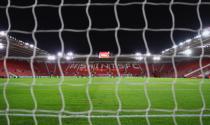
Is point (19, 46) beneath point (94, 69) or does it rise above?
above

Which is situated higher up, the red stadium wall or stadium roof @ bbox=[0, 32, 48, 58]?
stadium roof @ bbox=[0, 32, 48, 58]

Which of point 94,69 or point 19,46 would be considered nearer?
point 19,46

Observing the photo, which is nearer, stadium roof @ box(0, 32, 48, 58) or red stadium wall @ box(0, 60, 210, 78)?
stadium roof @ box(0, 32, 48, 58)

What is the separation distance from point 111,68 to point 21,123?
28003mm

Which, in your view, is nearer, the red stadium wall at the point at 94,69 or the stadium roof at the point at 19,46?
the stadium roof at the point at 19,46

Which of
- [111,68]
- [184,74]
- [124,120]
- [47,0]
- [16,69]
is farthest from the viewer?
[111,68]

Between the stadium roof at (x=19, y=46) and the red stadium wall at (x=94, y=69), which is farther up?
the stadium roof at (x=19, y=46)

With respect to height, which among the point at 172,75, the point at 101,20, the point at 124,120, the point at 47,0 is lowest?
the point at 172,75

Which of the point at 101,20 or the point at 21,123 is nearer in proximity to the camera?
the point at 21,123

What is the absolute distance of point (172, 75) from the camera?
3031cm

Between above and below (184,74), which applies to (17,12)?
above

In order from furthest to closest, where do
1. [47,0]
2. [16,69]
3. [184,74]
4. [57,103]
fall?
1. [184,74]
2. [16,69]
3. [57,103]
4. [47,0]

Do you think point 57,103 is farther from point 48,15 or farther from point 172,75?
point 172,75

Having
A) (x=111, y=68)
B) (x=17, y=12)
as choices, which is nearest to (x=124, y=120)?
(x=17, y=12)
